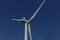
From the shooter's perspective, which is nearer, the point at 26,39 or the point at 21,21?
the point at 26,39

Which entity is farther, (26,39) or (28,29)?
(28,29)

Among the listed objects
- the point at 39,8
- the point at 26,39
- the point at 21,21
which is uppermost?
the point at 39,8

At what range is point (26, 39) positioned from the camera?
33.8 meters

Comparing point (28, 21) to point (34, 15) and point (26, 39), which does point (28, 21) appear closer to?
point (34, 15)

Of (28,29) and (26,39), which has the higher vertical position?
(28,29)

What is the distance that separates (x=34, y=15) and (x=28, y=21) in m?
2.48

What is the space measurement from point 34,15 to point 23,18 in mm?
3328

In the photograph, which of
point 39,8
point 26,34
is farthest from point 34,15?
point 26,34

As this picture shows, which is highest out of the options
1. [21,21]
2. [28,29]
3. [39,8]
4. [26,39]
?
[39,8]

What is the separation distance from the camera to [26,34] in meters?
35.4

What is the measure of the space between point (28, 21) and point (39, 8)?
171 inches

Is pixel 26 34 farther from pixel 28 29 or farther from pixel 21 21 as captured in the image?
pixel 21 21

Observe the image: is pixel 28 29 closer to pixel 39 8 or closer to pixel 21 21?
pixel 21 21

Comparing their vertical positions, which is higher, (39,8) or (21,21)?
(39,8)
